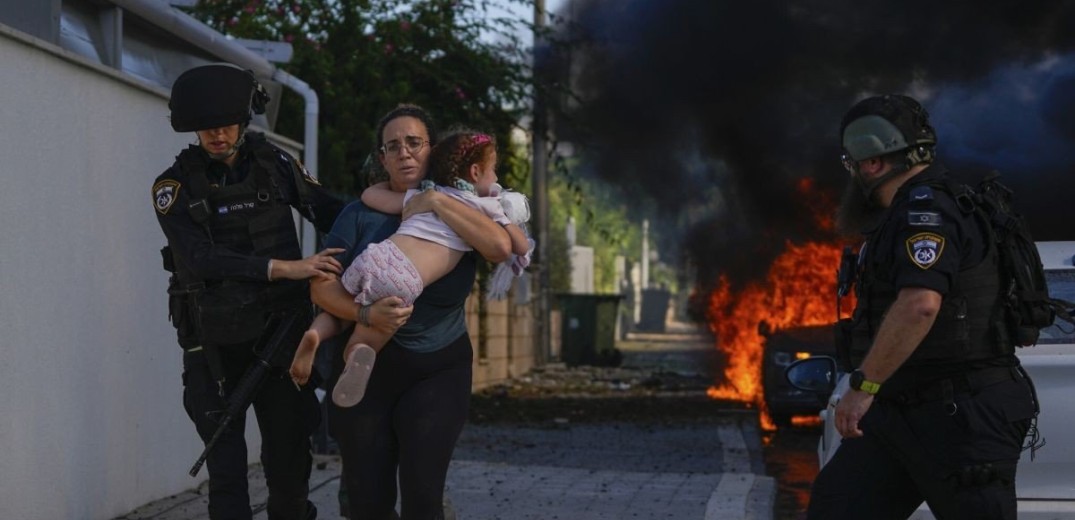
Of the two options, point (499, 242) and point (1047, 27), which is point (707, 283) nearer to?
point (1047, 27)

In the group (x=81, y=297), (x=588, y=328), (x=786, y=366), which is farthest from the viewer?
(x=588, y=328)

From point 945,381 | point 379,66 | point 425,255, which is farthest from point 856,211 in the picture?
point 379,66

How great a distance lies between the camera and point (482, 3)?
16.5 m

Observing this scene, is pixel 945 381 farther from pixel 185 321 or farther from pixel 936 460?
pixel 185 321

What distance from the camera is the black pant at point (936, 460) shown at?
414 centimetres

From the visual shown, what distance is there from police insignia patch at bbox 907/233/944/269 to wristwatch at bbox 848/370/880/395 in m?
0.34

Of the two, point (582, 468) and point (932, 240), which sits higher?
point (932, 240)

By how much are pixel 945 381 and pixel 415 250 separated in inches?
61.9

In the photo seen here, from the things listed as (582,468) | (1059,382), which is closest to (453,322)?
(1059,382)

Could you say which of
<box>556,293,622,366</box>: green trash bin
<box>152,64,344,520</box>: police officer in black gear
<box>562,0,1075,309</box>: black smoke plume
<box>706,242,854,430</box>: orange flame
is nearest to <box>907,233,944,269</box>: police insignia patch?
<box>152,64,344,520</box>: police officer in black gear

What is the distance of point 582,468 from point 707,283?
1111 centimetres

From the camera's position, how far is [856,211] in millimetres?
4582

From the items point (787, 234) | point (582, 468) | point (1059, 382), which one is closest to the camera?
point (1059, 382)

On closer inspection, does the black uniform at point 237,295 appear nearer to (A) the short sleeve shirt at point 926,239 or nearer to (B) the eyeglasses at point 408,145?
(B) the eyeglasses at point 408,145
